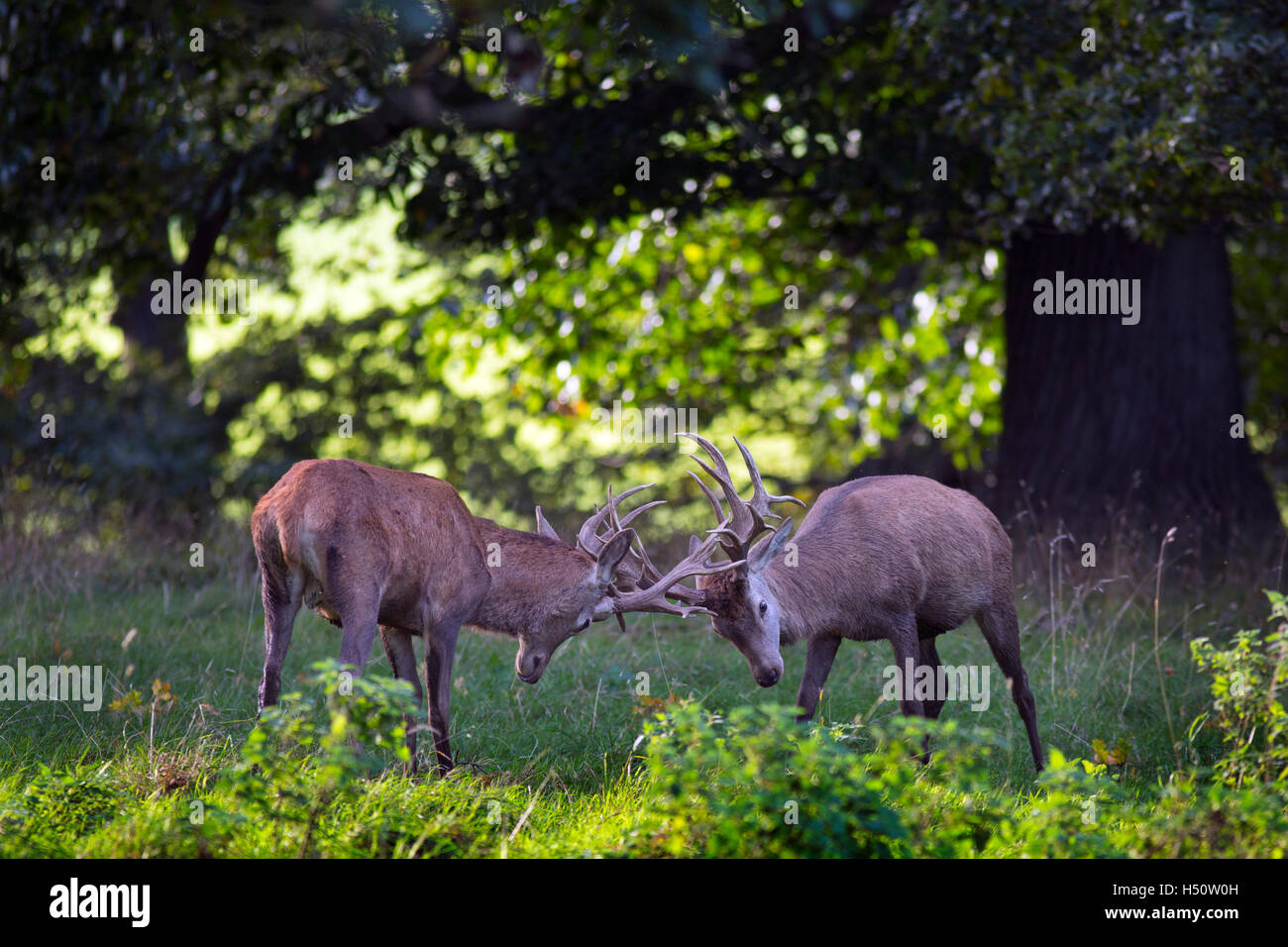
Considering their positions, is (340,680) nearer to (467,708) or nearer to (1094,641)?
(467,708)

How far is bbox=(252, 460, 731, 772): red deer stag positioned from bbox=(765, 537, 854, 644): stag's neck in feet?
1.46

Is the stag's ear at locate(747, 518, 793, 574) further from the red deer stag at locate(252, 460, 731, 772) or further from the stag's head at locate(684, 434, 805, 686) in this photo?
the red deer stag at locate(252, 460, 731, 772)

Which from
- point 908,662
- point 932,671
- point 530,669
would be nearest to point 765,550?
point 908,662

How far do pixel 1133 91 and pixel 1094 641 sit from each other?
3.51 metres

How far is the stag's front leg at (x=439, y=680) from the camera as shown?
681 centimetres

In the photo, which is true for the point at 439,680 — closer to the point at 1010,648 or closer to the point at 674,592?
the point at 674,592

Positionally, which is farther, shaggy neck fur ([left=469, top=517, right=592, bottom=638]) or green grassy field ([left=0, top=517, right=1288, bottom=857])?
shaggy neck fur ([left=469, top=517, right=592, bottom=638])

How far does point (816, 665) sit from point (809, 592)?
0.43 metres

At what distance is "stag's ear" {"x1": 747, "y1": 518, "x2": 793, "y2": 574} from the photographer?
7000mm

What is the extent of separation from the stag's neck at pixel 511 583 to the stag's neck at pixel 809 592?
1145mm

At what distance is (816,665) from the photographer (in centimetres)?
733

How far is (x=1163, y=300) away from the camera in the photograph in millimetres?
11602

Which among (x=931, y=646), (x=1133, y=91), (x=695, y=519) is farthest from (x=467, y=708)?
(x=695, y=519)

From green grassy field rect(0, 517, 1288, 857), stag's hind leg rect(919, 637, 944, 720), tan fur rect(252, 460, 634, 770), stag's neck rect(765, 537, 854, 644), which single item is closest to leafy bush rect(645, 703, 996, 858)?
green grassy field rect(0, 517, 1288, 857)
